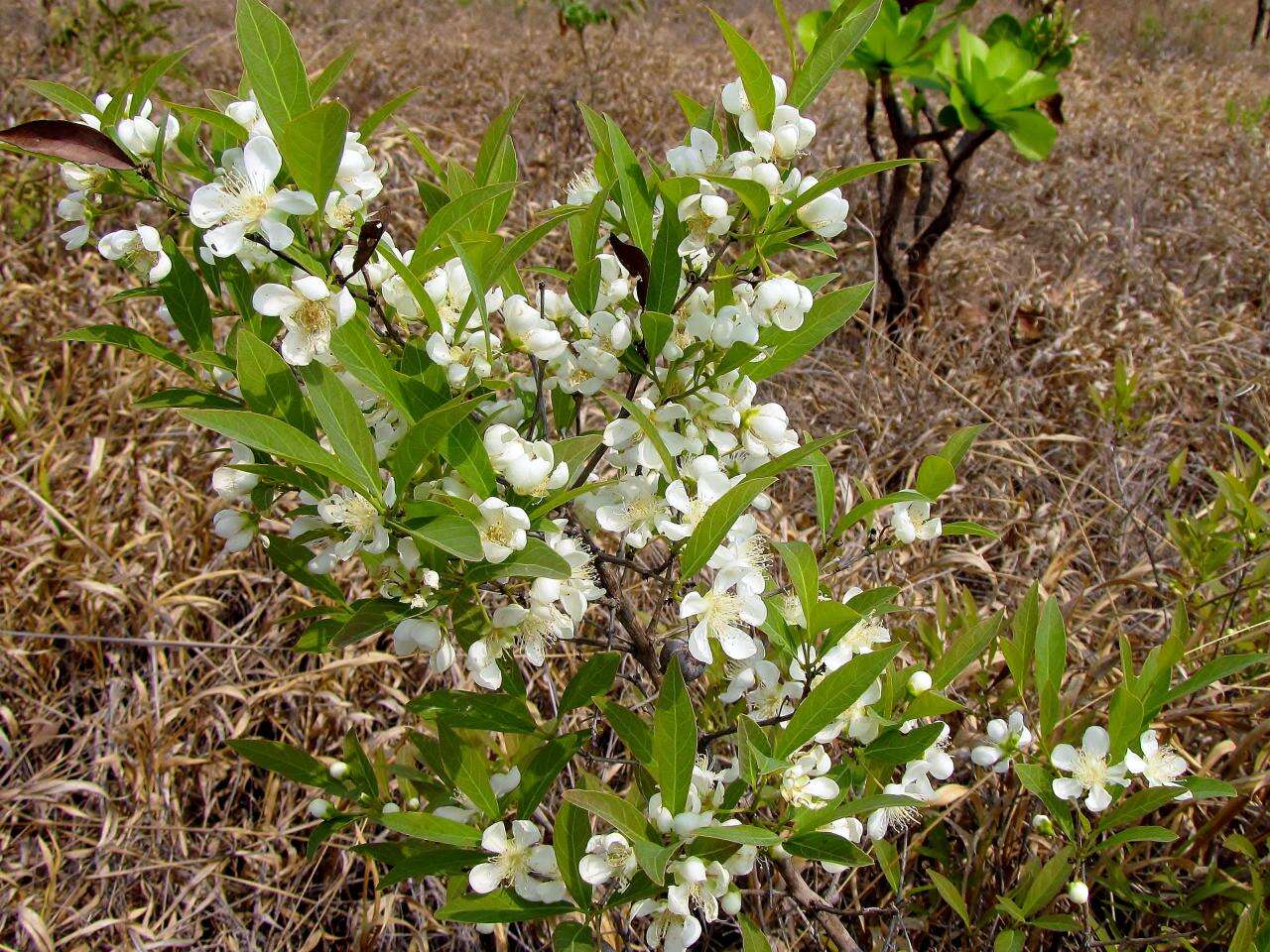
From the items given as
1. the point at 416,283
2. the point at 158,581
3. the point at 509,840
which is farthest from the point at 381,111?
the point at 158,581

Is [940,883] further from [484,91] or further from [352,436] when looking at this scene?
[484,91]

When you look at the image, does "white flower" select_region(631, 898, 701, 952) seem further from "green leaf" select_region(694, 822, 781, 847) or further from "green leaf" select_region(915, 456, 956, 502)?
"green leaf" select_region(915, 456, 956, 502)

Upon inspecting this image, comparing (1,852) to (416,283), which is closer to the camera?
(416,283)

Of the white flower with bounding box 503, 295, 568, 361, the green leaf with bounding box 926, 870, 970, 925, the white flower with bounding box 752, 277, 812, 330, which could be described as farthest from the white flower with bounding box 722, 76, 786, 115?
the green leaf with bounding box 926, 870, 970, 925

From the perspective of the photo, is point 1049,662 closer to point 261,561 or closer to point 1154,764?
point 1154,764

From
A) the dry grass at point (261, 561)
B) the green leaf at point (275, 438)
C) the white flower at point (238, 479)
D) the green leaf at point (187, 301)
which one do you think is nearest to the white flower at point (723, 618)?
the green leaf at point (275, 438)

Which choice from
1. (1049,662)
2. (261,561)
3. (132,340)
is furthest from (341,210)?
(261,561)
